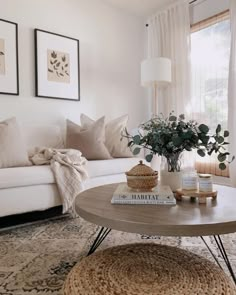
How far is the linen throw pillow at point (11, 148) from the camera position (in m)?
2.36

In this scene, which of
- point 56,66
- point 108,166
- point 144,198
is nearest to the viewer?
point 144,198

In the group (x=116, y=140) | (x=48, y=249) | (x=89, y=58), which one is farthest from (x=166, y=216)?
(x=89, y=58)

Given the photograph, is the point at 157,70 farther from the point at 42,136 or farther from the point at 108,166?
the point at 42,136

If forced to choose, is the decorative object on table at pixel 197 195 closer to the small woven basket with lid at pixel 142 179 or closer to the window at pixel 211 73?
the small woven basket with lid at pixel 142 179

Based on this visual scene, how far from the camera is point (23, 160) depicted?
2.46 metres

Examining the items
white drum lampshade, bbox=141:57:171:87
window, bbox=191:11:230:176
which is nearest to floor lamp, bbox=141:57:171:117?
white drum lampshade, bbox=141:57:171:87

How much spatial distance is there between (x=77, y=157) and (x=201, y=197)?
1.41m

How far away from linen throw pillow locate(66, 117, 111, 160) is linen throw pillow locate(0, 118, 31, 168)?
23.0 inches

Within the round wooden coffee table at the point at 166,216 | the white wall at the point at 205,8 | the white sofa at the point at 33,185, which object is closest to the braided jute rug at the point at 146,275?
the round wooden coffee table at the point at 166,216

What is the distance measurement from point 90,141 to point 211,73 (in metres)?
1.83

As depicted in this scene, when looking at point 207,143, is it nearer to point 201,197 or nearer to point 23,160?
point 201,197

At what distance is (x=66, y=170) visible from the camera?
2.35m

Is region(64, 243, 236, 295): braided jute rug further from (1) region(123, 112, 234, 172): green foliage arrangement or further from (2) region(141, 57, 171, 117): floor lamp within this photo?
(2) region(141, 57, 171, 117): floor lamp

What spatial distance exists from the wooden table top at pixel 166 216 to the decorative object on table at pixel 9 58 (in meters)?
2.17
